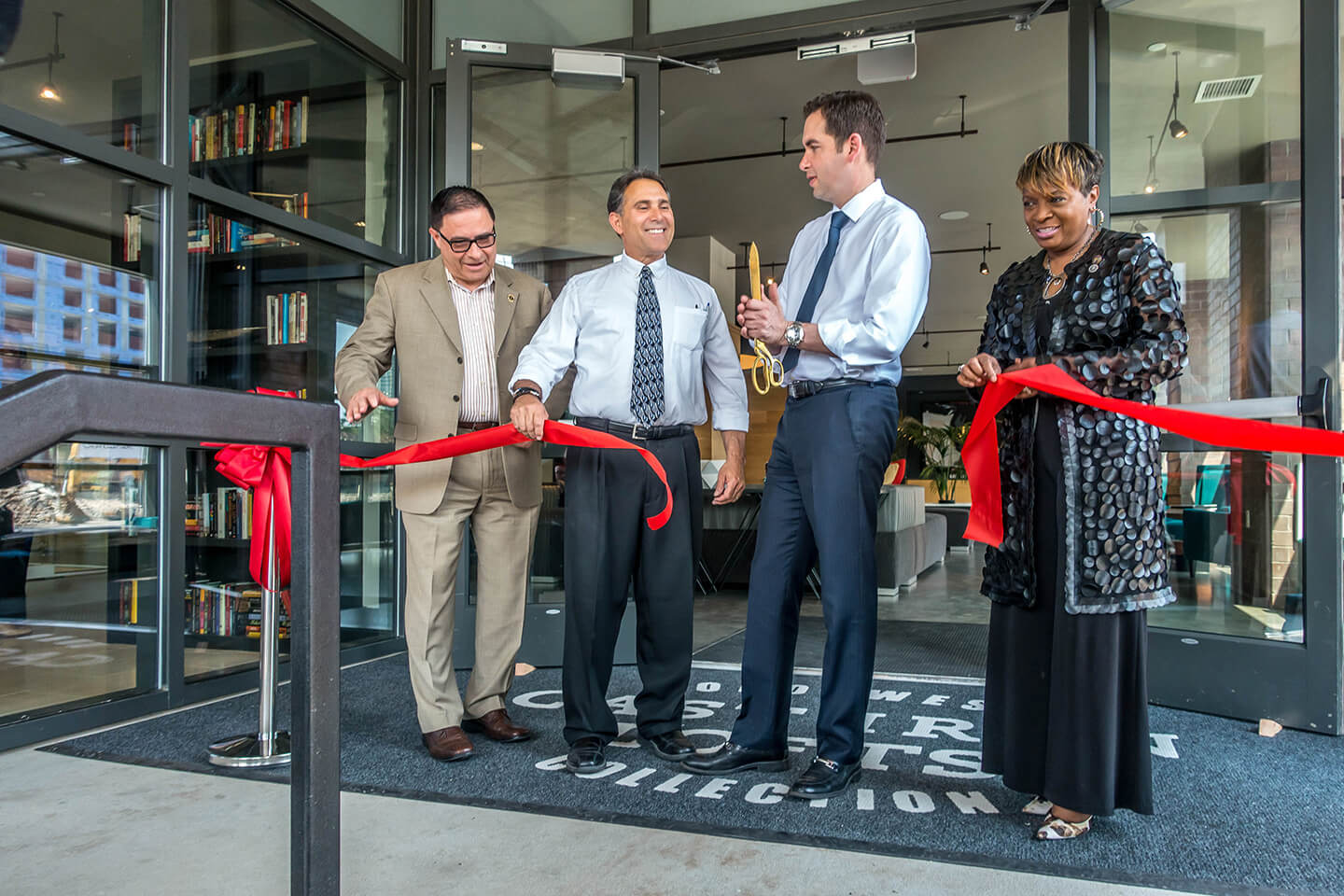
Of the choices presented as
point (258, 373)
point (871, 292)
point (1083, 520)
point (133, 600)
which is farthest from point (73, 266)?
point (1083, 520)

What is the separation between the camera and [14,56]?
2.89 m

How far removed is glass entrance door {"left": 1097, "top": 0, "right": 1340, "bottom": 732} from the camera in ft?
10.2

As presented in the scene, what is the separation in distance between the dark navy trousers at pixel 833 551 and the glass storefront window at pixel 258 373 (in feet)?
6.59

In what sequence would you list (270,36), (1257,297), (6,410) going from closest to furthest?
(6,410) < (1257,297) < (270,36)

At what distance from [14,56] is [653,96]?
2.50m

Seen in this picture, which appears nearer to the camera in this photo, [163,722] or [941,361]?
[163,722]

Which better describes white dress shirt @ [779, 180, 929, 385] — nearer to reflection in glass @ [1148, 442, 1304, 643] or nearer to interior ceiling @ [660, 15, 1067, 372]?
reflection in glass @ [1148, 442, 1304, 643]

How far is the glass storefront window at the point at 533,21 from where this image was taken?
462 centimetres

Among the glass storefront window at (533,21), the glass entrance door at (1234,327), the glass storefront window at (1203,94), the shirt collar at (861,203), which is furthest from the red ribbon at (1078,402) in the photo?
the glass storefront window at (533,21)

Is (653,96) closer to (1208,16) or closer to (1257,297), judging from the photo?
(1208,16)

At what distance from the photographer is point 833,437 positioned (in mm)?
2336

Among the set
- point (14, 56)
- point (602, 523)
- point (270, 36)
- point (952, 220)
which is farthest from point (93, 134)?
point (952, 220)

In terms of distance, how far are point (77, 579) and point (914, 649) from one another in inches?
138

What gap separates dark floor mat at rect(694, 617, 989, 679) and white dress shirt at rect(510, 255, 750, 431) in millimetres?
1498
